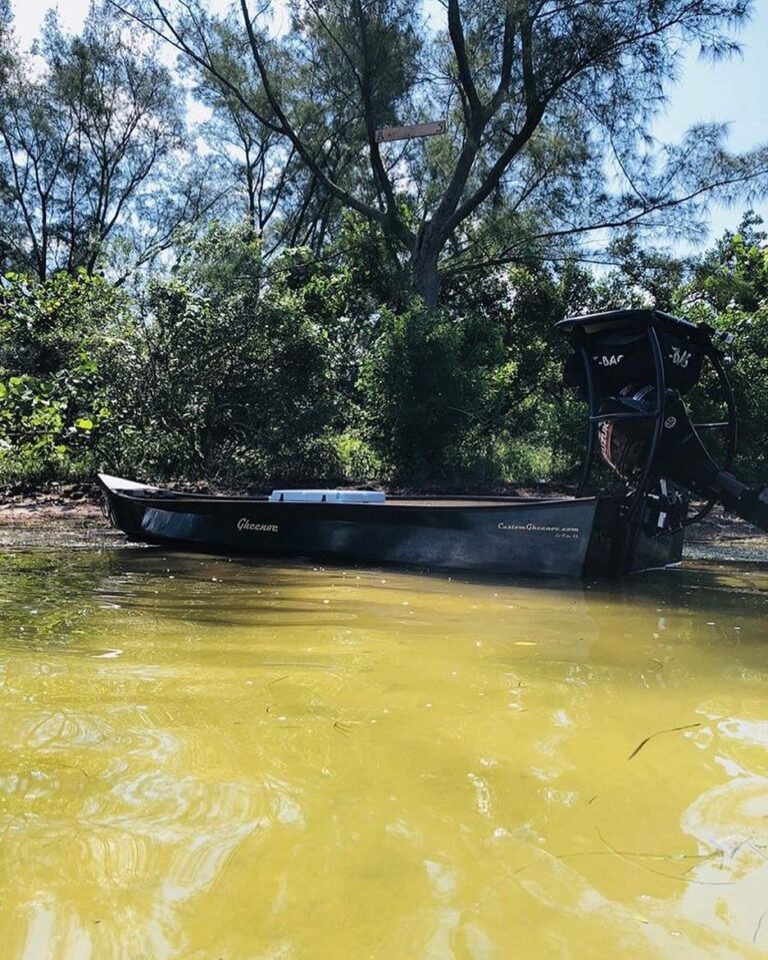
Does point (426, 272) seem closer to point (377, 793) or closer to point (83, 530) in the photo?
point (83, 530)

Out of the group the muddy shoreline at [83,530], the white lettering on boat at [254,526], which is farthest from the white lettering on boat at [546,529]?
the muddy shoreline at [83,530]

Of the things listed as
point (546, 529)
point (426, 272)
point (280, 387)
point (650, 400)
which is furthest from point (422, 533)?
point (426, 272)

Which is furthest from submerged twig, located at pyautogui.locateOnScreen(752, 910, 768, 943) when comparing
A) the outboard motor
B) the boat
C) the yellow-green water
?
the outboard motor

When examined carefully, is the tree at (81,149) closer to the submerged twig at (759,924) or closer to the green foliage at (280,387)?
the green foliage at (280,387)

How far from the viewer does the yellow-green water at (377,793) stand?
4.75ft

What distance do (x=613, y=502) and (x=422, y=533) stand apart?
1569 mm

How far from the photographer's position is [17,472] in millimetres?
11992

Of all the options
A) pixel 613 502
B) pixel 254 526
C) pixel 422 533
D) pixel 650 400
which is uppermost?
pixel 650 400

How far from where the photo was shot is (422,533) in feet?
21.6

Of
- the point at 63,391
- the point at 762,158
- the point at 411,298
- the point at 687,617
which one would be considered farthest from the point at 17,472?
the point at 762,158

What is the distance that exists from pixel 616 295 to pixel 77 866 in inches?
632

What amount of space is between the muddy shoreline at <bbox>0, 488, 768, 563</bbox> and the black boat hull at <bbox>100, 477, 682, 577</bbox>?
31.4 inches

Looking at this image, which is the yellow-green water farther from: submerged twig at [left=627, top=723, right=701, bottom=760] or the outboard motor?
the outboard motor

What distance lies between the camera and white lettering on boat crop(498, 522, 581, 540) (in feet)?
19.6
